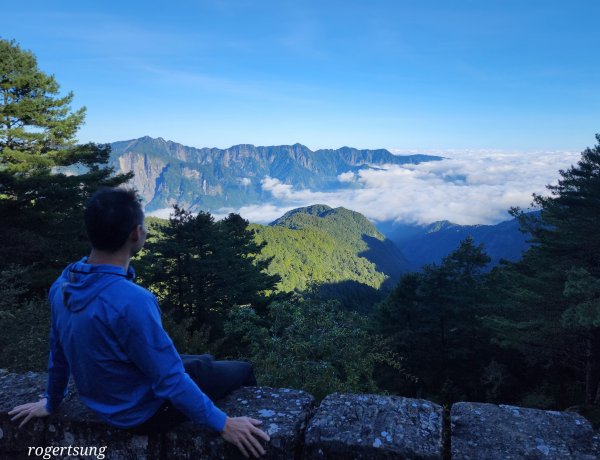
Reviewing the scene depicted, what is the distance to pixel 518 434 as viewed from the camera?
7.02 feet

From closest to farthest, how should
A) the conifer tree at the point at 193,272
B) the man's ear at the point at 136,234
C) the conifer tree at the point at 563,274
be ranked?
the man's ear at the point at 136,234, the conifer tree at the point at 563,274, the conifer tree at the point at 193,272

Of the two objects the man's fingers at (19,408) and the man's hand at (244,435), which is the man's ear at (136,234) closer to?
the man's hand at (244,435)

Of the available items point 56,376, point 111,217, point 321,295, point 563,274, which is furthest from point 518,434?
point 563,274

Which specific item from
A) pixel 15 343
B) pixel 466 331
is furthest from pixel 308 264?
pixel 15 343

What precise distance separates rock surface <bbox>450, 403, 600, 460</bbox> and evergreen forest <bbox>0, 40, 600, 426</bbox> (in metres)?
3.39

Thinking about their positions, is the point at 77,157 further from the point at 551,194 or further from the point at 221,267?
the point at 551,194

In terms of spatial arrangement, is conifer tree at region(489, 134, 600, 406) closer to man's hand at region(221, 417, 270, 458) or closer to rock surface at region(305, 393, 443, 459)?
rock surface at region(305, 393, 443, 459)

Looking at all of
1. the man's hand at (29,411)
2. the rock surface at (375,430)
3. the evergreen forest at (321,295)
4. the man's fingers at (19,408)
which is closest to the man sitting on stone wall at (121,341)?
the rock surface at (375,430)

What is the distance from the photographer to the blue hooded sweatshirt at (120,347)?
5.57 ft

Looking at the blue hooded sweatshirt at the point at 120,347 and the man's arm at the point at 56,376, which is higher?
the blue hooded sweatshirt at the point at 120,347

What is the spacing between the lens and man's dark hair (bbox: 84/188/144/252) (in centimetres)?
168

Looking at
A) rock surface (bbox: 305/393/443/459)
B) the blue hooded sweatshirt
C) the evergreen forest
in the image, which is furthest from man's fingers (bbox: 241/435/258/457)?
the evergreen forest

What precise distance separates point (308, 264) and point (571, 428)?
487 ft

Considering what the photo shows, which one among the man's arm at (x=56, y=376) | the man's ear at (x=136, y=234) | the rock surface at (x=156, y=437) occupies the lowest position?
the rock surface at (x=156, y=437)
